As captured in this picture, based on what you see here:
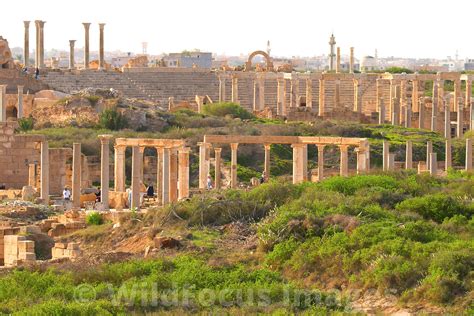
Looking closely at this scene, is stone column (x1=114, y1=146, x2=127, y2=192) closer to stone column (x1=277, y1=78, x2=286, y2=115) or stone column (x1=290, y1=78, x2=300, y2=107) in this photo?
stone column (x1=277, y1=78, x2=286, y2=115)

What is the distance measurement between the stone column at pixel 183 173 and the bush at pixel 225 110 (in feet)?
69.7

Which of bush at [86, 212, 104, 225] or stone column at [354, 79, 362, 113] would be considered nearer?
bush at [86, 212, 104, 225]

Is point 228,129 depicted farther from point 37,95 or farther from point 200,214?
point 200,214

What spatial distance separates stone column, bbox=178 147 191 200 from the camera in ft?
128

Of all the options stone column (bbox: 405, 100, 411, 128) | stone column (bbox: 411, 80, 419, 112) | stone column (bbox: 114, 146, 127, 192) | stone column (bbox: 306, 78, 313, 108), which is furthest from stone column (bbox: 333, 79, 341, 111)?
stone column (bbox: 114, 146, 127, 192)

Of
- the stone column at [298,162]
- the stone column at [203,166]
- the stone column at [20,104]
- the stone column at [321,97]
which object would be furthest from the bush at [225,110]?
the stone column at [298,162]

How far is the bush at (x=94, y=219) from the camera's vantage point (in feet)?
114

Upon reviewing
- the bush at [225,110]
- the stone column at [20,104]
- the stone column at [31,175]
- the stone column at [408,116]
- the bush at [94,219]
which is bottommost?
the bush at [94,219]

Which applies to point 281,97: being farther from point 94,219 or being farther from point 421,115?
point 94,219

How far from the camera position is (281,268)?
28188 mm

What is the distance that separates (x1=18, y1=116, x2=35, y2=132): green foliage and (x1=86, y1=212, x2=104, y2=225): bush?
56.9 ft

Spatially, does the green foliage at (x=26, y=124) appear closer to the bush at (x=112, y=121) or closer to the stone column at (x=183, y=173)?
the bush at (x=112, y=121)

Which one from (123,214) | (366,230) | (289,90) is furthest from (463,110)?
(366,230)

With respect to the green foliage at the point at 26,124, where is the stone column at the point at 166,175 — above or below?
below
